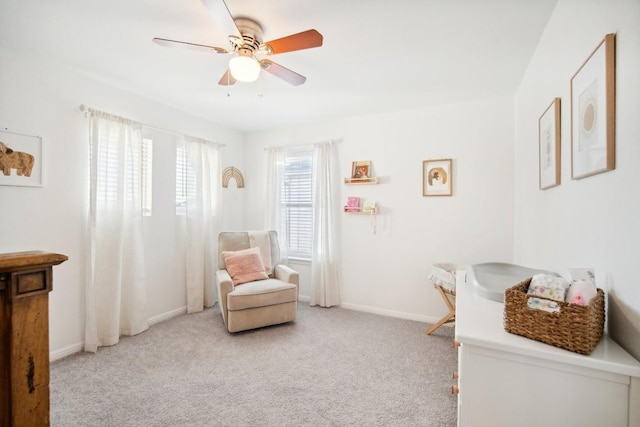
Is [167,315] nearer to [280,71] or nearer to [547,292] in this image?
[280,71]

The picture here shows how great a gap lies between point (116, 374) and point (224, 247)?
1.65 meters

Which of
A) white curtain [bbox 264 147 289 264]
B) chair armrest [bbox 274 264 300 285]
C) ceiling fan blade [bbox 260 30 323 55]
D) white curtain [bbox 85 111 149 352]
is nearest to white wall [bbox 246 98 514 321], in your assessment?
white curtain [bbox 264 147 289 264]

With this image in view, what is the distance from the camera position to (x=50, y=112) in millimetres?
2396

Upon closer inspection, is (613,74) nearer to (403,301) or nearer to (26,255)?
(26,255)

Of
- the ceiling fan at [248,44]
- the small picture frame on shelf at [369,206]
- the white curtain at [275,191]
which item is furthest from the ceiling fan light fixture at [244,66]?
the white curtain at [275,191]

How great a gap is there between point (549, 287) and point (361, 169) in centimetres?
268

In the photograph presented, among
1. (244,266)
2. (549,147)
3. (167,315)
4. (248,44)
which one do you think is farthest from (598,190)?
(167,315)

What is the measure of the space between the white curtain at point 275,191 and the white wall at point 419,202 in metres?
0.54

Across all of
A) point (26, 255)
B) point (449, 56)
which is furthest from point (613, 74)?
point (26, 255)

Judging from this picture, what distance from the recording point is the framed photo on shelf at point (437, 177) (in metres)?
3.20

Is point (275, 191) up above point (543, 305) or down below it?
above

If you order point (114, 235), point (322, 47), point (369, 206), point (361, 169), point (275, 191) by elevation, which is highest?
point (322, 47)

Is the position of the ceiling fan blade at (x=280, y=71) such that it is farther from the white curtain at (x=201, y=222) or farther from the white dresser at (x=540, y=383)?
the white curtain at (x=201, y=222)

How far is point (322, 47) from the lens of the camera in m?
2.09
